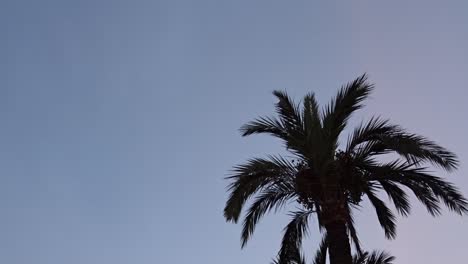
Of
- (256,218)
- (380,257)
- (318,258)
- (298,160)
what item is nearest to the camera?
(298,160)

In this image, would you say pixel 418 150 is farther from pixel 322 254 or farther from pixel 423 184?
pixel 322 254

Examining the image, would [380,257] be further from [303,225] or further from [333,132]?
[333,132]

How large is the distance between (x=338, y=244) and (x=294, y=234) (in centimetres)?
202

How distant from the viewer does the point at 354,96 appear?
14.2 m

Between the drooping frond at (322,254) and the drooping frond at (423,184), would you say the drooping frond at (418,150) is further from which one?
the drooping frond at (322,254)

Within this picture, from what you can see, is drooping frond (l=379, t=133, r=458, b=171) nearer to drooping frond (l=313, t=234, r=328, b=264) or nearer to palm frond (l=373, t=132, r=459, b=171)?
palm frond (l=373, t=132, r=459, b=171)

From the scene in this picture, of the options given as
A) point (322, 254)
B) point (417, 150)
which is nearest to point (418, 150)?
point (417, 150)

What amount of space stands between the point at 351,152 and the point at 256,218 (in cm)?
318

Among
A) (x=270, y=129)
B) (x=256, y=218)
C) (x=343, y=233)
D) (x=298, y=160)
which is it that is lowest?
(x=343, y=233)

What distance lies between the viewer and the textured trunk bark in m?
12.7

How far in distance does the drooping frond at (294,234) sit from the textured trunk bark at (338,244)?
1.29 meters

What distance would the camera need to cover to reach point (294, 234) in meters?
14.7

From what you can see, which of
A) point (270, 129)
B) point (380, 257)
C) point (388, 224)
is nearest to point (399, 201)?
point (388, 224)

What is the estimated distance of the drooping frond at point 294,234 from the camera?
14376 millimetres
